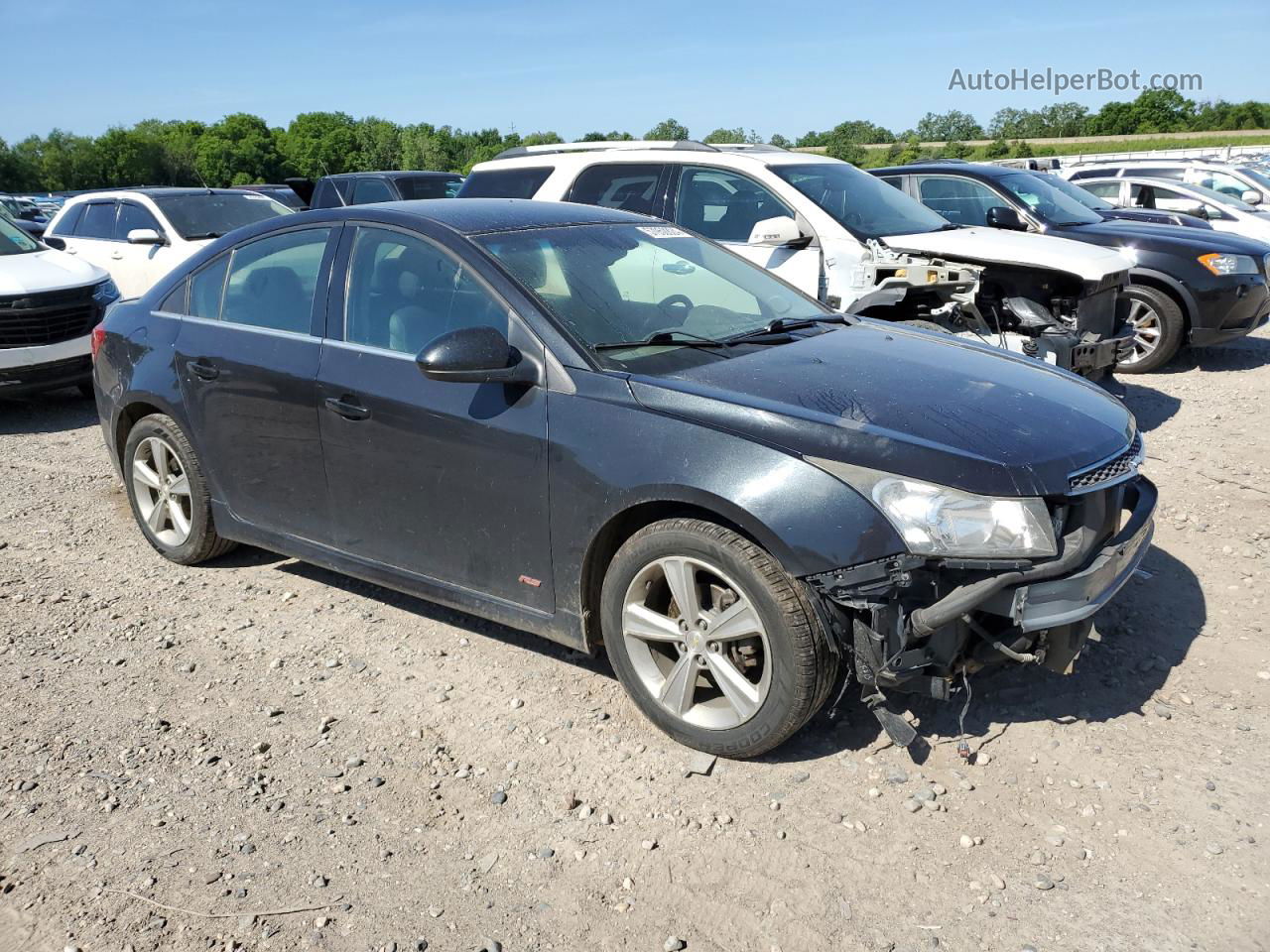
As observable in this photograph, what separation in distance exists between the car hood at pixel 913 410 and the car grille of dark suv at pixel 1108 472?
3cm

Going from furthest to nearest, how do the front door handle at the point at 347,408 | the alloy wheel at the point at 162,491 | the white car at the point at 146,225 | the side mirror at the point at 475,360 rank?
1. the white car at the point at 146,225
2. the alloy wheel at the point at 162,491
3. the front door handle at the point at 347,408
4. the side mirror at the point at 475,360

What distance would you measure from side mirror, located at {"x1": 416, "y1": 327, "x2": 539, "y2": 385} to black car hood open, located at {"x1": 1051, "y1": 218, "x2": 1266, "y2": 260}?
7.28 meters

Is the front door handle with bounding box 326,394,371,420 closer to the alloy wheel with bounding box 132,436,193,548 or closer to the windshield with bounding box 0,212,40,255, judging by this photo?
the alloy wheel with bounding box 132,436,193,548

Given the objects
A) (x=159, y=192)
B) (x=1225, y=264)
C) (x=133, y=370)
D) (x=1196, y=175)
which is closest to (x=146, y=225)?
(x=159, y=192)

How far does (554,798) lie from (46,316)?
23.4 ft

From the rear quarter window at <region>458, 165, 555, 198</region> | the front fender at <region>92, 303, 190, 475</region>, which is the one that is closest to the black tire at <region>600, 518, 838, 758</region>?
the front fender at <region>92, 303, 190, 475</region>

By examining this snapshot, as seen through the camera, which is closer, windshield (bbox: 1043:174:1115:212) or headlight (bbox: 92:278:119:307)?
headlight (bbox: 92:278:119:307)

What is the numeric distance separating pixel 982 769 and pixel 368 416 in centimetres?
252

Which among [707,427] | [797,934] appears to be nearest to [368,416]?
[707,427]

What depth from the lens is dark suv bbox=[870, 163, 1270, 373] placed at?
8969 millimetres

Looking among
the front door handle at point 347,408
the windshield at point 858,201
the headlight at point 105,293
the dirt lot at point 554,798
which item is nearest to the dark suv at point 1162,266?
the windshield at point 858,201

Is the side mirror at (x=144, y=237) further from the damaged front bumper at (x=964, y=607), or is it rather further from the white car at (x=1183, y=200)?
the white car at (x=1183, y=200)

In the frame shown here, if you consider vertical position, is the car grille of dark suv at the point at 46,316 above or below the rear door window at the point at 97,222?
below

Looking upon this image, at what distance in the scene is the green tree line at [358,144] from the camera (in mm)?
67250
